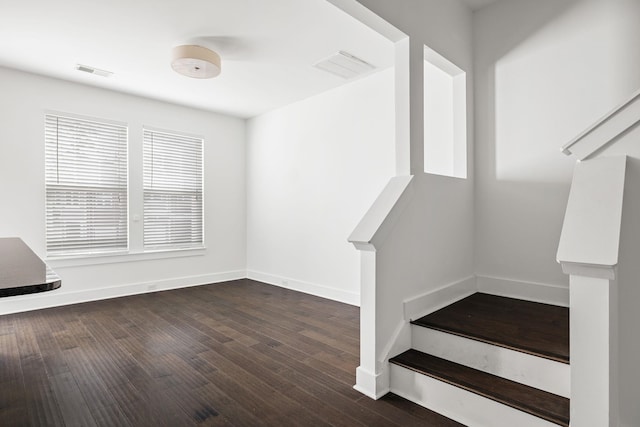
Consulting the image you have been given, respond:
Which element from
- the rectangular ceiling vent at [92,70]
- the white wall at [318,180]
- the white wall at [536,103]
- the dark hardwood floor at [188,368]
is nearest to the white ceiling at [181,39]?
the rectangular ceiling vent at [92,70]

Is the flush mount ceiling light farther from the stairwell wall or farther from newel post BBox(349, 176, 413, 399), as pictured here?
newel post BBox(349, 176, 413, 399)

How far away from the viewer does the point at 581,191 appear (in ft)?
5.18

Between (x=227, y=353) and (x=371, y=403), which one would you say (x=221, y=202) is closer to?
(x=227, y=353)

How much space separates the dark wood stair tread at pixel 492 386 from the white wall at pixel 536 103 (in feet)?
4.19

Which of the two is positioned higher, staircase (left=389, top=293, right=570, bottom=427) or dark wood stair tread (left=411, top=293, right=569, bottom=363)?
dark wood stair tread (left=411, top=293, right=569, bottom=363)

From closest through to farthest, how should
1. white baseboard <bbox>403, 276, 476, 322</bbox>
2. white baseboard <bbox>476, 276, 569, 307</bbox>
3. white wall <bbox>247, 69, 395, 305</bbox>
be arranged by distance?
white baseboard <bbox>403, 276, 476, 322</bbox> < white baseboard <bbox>476, 276, 569, 307</bbox> < white wall <bbox>247, 69, 395, 305</bbox>

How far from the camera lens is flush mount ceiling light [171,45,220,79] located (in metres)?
3.19

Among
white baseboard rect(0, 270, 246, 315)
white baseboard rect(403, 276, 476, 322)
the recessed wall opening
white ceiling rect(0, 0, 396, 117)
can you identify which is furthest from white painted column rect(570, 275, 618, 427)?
white baseboard rect(0, 270, 246, 315)

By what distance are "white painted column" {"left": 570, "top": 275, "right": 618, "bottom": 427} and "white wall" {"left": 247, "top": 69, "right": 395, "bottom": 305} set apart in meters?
2.63

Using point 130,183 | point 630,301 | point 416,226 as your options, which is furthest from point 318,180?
point 630,301

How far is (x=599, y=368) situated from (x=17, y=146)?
17.8ft

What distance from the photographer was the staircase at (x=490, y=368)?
1699 millimetres

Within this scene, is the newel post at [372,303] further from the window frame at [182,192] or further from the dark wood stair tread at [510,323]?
the window frame at [182,192]

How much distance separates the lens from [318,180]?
470 cm
